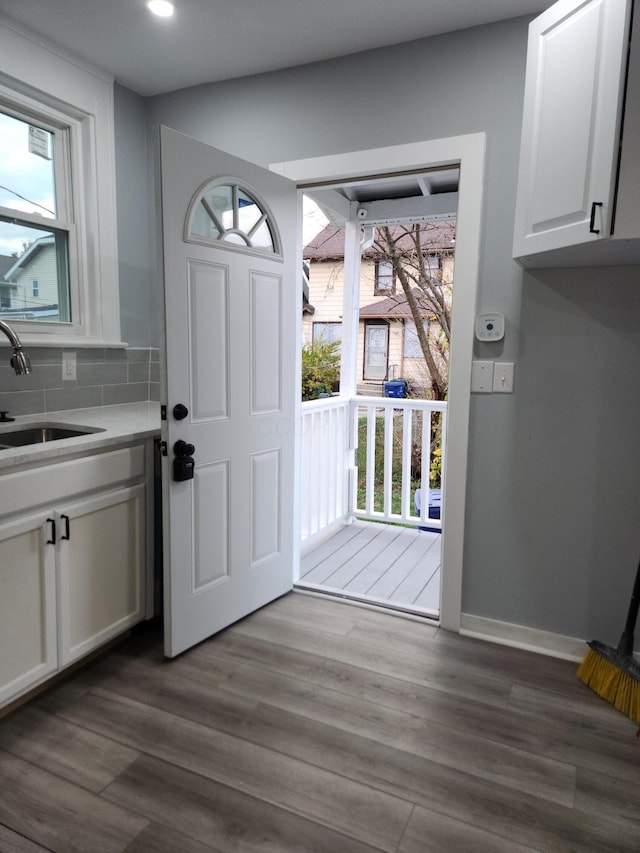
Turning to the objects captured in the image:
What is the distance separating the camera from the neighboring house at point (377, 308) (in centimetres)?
558

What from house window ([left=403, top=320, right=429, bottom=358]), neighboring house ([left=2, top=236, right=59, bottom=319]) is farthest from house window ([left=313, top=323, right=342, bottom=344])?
neighboring house ([left=2, top=236, right=59, bottom=319])

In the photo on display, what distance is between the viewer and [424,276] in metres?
5.53

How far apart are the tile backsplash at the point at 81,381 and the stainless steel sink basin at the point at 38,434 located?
0.49 ft

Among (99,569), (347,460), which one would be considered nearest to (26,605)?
(99,569)

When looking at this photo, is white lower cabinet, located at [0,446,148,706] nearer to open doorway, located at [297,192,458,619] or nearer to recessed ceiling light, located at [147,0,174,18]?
open doorway, located at [297,192,458,619]

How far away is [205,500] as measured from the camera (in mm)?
2328

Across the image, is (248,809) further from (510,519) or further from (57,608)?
(510,519)

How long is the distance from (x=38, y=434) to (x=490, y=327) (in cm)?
198

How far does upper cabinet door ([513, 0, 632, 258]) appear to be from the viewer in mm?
1585

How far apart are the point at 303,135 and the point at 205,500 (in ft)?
5.73

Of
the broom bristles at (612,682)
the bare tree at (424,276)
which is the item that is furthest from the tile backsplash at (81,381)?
the bare tree at (424,276)

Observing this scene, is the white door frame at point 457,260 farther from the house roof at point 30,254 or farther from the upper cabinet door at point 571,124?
the house roof at point 30,254

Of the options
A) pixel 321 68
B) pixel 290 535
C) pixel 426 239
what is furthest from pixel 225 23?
pixel 426 239

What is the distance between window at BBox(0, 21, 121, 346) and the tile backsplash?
3.4 inches
